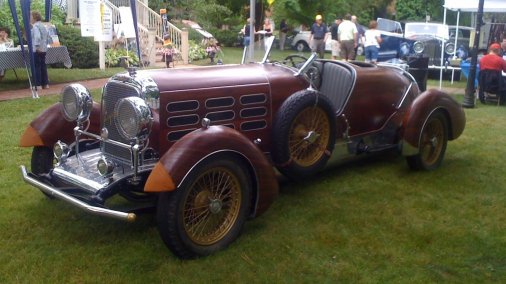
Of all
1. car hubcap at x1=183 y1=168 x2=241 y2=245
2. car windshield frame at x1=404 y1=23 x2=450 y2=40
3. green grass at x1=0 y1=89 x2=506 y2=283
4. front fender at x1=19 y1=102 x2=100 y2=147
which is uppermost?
car windshield frame at x1=404 y1=23 x2=450 y2=40

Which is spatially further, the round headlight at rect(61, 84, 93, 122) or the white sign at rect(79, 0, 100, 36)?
the white sign at rect(79, 0, 100, 36)

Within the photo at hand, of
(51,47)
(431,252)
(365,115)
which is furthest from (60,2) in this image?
(431,252)

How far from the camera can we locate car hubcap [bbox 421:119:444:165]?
5906 mm

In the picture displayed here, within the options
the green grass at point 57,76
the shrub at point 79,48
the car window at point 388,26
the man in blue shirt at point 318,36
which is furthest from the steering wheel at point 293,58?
the car window at point 388,26

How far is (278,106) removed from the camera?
483 cm

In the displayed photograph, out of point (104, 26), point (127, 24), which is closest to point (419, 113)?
point (104, 26)

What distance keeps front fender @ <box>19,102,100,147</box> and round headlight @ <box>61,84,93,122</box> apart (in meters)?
0.27

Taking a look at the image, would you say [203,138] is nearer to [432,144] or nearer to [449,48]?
[432,144]

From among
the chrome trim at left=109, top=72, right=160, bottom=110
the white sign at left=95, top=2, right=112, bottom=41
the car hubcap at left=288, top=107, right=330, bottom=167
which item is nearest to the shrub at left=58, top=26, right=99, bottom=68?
the white sign at left=95, top=2, right=112, bottom=41

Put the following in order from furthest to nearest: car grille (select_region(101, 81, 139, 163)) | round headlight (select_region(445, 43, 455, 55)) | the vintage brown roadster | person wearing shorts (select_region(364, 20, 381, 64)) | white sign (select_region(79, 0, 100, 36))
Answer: person wearing shorts (select_region(364, 20, 381, 64)) < round headlight (select_region(445, 43, 455, 55)) < white sign (select_region(79, 0, 100, 36)) < car grille (select_region(101, 81, 139, 163)) < the vintage brown roadster

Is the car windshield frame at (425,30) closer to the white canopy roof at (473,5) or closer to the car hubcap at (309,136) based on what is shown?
the white canopy roof at (473,5)

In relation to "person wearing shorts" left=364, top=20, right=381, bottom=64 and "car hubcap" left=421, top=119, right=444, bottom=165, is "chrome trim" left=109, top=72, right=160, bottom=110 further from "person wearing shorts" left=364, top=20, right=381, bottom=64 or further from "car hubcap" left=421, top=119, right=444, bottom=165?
"person wearing shorts" left=364, top=20, right=381, bottom=64

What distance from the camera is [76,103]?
14.5 ft

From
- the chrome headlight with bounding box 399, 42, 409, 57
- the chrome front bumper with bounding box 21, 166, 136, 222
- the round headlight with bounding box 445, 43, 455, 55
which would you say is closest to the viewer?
the chrome front bumper with bounding box 21, 166, 136, 222
